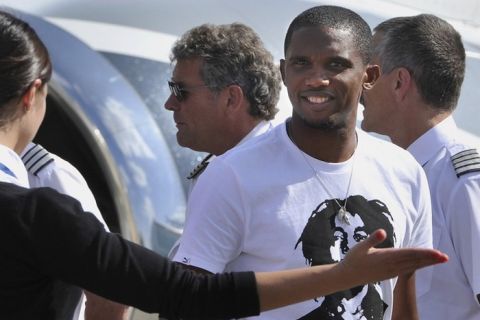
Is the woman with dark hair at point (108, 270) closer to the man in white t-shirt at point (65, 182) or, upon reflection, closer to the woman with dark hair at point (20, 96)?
the woman with dark hair at point (20, 96)

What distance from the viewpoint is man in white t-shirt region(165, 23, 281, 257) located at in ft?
12.6

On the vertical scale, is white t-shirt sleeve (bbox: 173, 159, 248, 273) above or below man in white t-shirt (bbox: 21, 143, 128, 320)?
above

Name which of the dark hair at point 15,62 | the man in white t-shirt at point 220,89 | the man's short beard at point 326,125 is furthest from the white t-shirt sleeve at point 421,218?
the dark hair at point 15,62

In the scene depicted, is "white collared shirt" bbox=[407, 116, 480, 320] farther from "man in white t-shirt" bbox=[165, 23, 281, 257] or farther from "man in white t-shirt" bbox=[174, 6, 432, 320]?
"man in white t-shirt" bbox=[165, 23, 281, 257]

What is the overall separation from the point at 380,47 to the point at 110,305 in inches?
49.1

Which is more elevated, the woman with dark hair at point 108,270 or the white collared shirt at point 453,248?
the woman with dark hair at point 108,270

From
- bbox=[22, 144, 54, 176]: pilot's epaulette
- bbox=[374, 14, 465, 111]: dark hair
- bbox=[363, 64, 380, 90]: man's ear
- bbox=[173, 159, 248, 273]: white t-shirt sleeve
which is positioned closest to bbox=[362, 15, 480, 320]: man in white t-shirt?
bbox=[374, 14, 465, 111]: dark hair

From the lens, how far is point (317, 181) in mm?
2947

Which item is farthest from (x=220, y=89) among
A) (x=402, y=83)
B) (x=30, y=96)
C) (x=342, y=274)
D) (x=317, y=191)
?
(x=342, y=274)

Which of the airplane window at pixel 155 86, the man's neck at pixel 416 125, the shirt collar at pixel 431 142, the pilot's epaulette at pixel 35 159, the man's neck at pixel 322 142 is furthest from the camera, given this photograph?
Result: the airplane window at pixel 155 86

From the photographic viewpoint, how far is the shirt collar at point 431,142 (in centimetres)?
370

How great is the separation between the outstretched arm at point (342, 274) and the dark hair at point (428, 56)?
4.95 ft

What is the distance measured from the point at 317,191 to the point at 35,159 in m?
0.83

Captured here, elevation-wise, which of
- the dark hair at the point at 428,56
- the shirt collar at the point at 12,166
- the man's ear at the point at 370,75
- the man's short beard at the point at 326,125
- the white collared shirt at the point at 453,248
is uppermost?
the shirt collar at the point at 12,166
